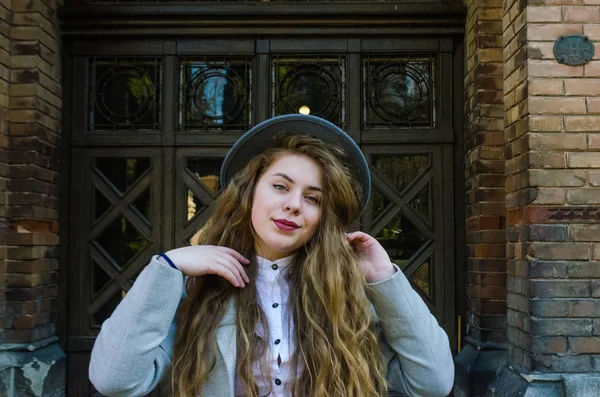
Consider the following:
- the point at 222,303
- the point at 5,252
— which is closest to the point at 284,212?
the point at 222,303

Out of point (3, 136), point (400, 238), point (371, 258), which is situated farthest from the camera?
point (400, 238)

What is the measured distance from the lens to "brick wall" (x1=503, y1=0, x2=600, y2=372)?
268 centimetres

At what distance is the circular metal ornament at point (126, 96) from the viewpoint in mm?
3852

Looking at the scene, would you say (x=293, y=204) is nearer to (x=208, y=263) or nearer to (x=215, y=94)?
(x=208, y=263)

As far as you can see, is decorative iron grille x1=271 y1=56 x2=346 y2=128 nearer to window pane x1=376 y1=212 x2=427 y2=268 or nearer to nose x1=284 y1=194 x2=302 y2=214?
window pane x1=376 y1=212 x2=427 y2=268

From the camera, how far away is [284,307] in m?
1.63

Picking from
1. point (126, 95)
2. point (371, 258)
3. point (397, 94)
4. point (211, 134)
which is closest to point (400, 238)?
point (397, 94)

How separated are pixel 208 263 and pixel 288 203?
0.30m

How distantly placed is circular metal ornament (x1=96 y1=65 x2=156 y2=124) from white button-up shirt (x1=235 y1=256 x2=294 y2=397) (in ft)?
8.45

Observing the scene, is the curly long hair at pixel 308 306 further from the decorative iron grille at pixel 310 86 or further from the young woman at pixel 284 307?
the decorative iron grille at pixel 310 86

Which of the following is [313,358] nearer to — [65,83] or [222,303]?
[222,303]

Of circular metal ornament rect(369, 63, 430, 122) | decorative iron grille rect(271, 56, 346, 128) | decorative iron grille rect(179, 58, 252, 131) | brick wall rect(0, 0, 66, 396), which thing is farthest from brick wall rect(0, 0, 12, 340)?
circular metal ornament rect(369, 63, 430, 122)

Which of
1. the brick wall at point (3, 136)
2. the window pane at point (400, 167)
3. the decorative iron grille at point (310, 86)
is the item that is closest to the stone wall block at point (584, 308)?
the window pane at point (400, 167)

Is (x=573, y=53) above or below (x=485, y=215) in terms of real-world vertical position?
above
